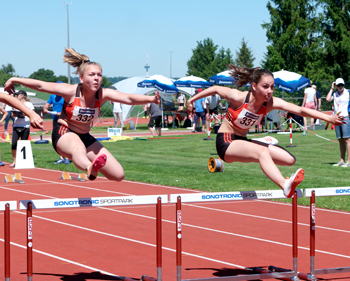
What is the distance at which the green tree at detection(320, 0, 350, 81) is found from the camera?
45594 mm

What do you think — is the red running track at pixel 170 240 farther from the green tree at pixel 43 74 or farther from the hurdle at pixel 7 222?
the green tree at pixel 43 74

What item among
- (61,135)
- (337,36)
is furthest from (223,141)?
(337,36)

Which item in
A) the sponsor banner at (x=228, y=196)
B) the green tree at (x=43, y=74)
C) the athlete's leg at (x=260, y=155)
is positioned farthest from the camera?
the green tree at (x=43, y=74)

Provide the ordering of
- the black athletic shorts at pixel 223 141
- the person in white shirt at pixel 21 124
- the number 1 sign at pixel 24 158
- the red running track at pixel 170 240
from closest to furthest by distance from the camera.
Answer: the black athletic shorts at pixel 223 141 → the red running track at pixel 170 240 → the person in white shirt at pixel 21 124 → the number 1 sign at pixel 24 158

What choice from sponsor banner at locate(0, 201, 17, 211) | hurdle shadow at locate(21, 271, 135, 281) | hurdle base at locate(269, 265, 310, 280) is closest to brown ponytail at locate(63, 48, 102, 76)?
sponsor banner at locate(0, 201, 17, 211)

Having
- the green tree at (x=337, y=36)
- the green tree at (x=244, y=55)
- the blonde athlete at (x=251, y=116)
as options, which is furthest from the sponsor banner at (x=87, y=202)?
the green tree at (x=244, y=55)

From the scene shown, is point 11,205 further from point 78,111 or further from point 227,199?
point 227,199

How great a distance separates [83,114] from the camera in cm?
541

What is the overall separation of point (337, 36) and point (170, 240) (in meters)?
43.0

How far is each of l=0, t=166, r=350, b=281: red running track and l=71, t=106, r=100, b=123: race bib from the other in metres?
1.60

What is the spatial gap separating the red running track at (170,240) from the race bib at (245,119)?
1569 millimetres

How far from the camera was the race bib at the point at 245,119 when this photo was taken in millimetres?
5570

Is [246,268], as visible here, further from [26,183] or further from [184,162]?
[184,162]

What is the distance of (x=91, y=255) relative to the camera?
622cm
